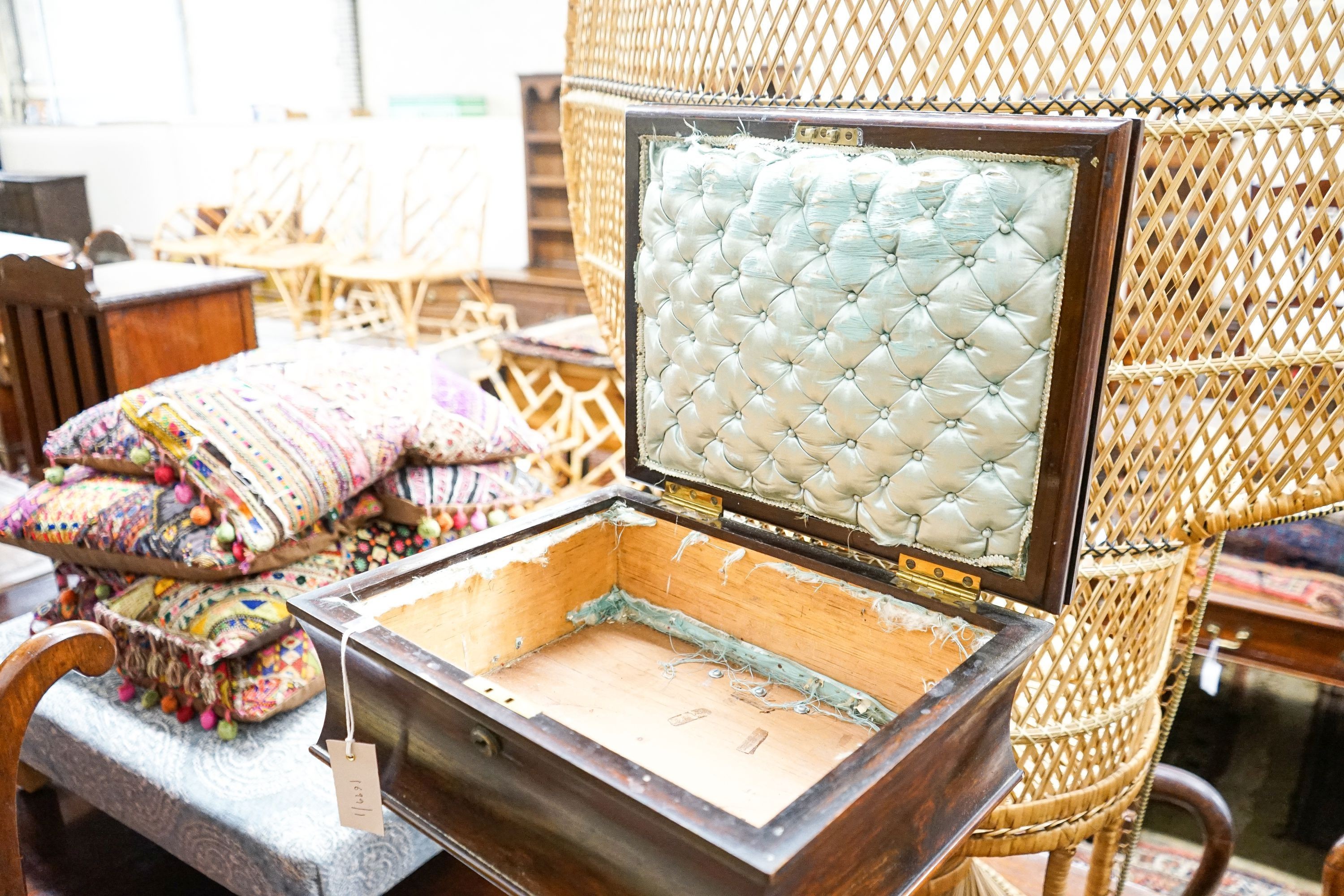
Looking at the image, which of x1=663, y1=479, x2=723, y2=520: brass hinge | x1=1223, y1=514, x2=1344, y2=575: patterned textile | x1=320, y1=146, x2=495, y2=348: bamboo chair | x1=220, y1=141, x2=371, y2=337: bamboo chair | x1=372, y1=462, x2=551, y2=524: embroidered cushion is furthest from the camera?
x1=220, y1=141, x2=371, y2=337: bamboo chair

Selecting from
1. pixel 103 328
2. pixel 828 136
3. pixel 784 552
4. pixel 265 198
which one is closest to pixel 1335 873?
pixel 784 552

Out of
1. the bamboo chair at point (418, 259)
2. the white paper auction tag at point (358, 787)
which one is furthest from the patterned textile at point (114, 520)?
the bamboo chair at point (418, 259)

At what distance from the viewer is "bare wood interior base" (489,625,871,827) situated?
989 millimetres

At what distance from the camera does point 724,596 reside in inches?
48.4

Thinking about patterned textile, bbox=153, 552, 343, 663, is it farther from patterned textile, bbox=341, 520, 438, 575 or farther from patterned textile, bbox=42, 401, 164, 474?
patterned textile, bbox=42, 401, 164, 474

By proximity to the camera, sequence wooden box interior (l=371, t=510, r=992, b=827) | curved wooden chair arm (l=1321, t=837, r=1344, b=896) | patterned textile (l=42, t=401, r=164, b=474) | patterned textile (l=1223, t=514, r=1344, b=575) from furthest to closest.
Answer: patterned textile (l=1223, t=514, r=1344, b=575), patterned textile (l=42, t=401, r=164, b=474), wooden box interior (l=371, t=510, r=992, b=827), curved wooden chair arm (l=1321, t=837, r=1344, b=896)

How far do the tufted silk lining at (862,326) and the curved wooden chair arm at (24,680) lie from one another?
2.17ft

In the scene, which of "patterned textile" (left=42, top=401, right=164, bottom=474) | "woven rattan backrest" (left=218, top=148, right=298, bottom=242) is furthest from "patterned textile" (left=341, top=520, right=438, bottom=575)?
"woven rattan backrest" (left=218, top=148, right=298, bottom=242)

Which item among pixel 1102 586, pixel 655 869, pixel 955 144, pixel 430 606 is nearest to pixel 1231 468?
pixel 1102 586

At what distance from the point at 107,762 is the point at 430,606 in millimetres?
780

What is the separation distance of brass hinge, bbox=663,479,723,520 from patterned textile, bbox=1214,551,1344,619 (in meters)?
1.39

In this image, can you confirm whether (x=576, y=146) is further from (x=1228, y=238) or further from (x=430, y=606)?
(x=1228, y=238)

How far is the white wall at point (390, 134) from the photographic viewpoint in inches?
225

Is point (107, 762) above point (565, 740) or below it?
below
